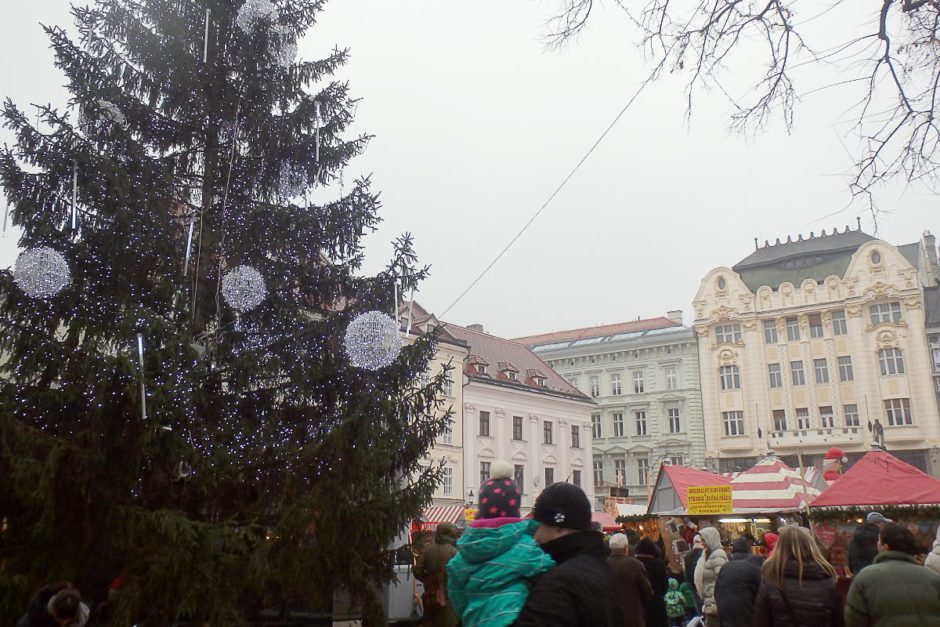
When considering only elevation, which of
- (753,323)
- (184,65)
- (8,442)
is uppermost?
(753,323)

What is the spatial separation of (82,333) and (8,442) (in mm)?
1453

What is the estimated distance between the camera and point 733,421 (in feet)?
152

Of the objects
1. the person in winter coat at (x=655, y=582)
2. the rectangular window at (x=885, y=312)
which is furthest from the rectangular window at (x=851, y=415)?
the person in winter coat at (x=655, y=582)

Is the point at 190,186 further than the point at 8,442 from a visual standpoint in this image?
Yes

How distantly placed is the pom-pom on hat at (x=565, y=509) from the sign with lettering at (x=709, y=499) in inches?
504

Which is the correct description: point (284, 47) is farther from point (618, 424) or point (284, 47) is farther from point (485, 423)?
point (618, 424)

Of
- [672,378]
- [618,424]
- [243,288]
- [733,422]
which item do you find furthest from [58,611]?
[618,424]

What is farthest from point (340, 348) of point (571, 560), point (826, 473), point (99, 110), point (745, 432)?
point (745, 432)

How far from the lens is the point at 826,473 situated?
1725 centimetres

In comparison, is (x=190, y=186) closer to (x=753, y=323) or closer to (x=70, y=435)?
(x=70, y=435)

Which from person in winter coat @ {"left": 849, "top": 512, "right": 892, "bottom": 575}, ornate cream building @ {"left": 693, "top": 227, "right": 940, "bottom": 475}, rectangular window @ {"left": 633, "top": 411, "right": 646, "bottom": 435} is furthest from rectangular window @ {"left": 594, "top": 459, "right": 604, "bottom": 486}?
person in winter coat @ {"left": 849, "top": 512, "right": 892, "bottom": 575}

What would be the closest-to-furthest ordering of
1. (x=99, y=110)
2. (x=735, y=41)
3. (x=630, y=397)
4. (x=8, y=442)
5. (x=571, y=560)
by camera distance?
1. (x=571, y=560)
2. (x=735, y=41)
3. (x=8, y=442)
4. (x=99, y=110)
5. (x=630, y=397)

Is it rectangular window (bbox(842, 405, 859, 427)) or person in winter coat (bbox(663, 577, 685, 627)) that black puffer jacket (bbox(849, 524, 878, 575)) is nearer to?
person in winter coat (bbox(663, 577, 685, 627))

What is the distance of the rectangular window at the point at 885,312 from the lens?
43031 mm
